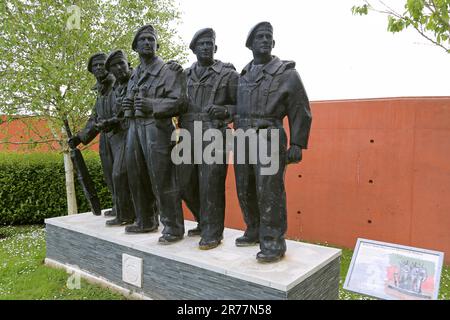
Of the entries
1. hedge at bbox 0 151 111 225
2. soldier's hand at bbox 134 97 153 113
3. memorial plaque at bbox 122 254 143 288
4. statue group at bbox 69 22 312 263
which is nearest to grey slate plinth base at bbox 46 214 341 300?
memorial plaque at bbox 122 254 143 288

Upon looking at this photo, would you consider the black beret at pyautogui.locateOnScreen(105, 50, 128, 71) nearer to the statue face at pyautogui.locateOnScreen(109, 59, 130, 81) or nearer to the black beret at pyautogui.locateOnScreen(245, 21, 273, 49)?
the statue face at pyautogui.locateOnScreen(109, 59, 130, 81)

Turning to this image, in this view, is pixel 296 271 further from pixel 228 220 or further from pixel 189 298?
pixel 228 220

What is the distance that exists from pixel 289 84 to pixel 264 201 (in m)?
1.05

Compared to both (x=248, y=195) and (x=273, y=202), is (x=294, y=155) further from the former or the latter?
(x=248, y=195)

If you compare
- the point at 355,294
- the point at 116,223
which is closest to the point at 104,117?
the point at 116,223

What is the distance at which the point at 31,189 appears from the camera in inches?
282

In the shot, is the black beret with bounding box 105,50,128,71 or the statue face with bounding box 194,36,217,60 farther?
the black beret with bounding box 105,50,128,71

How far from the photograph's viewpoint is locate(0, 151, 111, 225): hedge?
7035mm

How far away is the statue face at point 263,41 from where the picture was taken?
3.14m

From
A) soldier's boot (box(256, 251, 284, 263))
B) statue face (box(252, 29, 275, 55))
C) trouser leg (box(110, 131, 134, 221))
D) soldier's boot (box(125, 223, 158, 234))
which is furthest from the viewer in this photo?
trouser leg (box(110, 131, 134, 221))

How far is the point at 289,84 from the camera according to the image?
10.1 ft

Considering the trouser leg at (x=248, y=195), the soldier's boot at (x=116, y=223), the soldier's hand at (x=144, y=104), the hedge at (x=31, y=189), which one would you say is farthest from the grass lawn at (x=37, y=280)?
the soldier's hand at (x=144, y=104)

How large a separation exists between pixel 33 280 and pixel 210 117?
9.43ft
